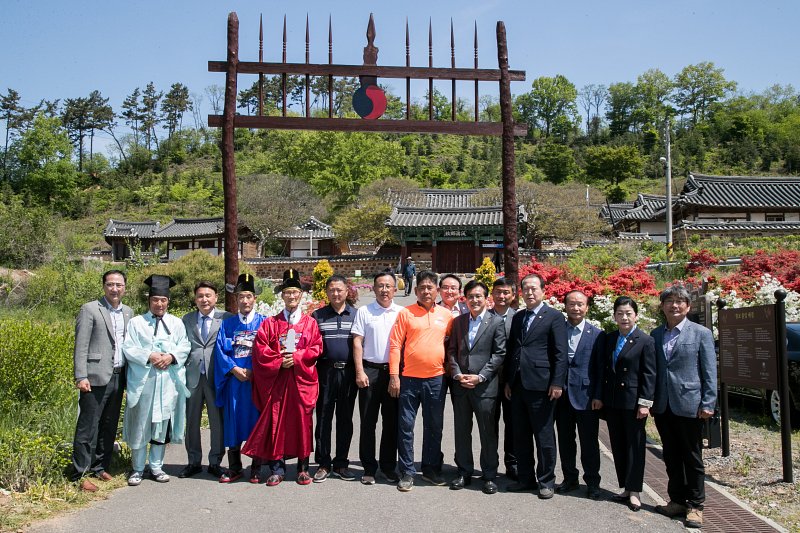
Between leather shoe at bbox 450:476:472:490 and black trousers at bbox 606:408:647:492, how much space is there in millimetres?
1201

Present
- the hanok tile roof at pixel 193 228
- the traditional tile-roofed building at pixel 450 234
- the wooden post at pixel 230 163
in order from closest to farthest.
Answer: the wooden post at pixel 230 163 → the traditional tile-roofed building at pixel 450 234 → the hanok tile roof at pixel 193 228

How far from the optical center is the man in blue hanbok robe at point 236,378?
5.52 m

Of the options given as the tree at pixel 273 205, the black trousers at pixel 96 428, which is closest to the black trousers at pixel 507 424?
the black trousers at pixel 96 428

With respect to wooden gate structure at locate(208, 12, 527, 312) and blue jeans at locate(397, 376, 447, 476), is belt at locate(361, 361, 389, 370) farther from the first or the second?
wooden gate structure at locate(208, 12, 527, 312)

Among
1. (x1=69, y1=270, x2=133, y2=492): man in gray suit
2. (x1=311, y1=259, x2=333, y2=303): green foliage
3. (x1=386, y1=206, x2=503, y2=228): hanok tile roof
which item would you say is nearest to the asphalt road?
(x1=69, y1=270, x2=133, y2=492): man in gray suit

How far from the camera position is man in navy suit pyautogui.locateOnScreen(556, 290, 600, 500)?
508cm

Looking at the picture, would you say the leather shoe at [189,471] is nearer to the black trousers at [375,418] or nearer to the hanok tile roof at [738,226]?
the black trousers at [375,418]

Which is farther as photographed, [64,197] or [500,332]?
[64,197]

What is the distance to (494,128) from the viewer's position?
397 inches

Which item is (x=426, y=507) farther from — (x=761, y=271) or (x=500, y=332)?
(x=761, y=271)

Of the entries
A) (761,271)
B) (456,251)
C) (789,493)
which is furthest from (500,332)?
(456,251)

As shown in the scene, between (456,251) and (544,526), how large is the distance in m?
31.5

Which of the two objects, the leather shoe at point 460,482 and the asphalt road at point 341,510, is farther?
the leather shoe at point 460,482

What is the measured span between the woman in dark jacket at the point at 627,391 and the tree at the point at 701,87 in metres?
81.0
